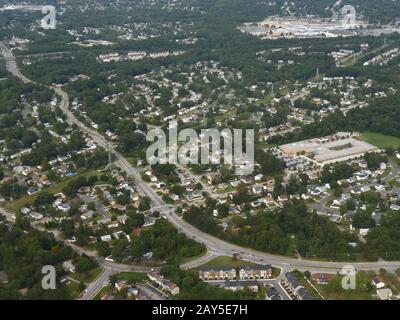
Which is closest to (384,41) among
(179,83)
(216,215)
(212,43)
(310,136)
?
(212,43)

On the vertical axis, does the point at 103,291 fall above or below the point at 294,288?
below

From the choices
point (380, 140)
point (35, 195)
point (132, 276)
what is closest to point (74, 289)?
point (132, 276)

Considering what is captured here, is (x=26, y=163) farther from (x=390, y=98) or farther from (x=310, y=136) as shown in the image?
(x=390, y=98)

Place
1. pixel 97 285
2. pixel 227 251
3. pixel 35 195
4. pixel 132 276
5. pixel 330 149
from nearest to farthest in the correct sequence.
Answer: pixel 97 285
pixel 132 276
pixel 227 251
pixel 35 195
pixel 330 149

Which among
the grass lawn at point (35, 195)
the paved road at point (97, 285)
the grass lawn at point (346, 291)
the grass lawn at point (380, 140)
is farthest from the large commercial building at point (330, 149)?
the paved road at point (97, 285)

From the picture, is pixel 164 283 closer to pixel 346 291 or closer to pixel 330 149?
pixel 346 291

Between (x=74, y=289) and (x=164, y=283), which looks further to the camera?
(x=74, y=289)

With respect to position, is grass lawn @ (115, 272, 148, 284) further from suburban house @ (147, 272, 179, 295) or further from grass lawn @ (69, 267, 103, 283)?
grass lawn @ (69, 267, 103, 283)
